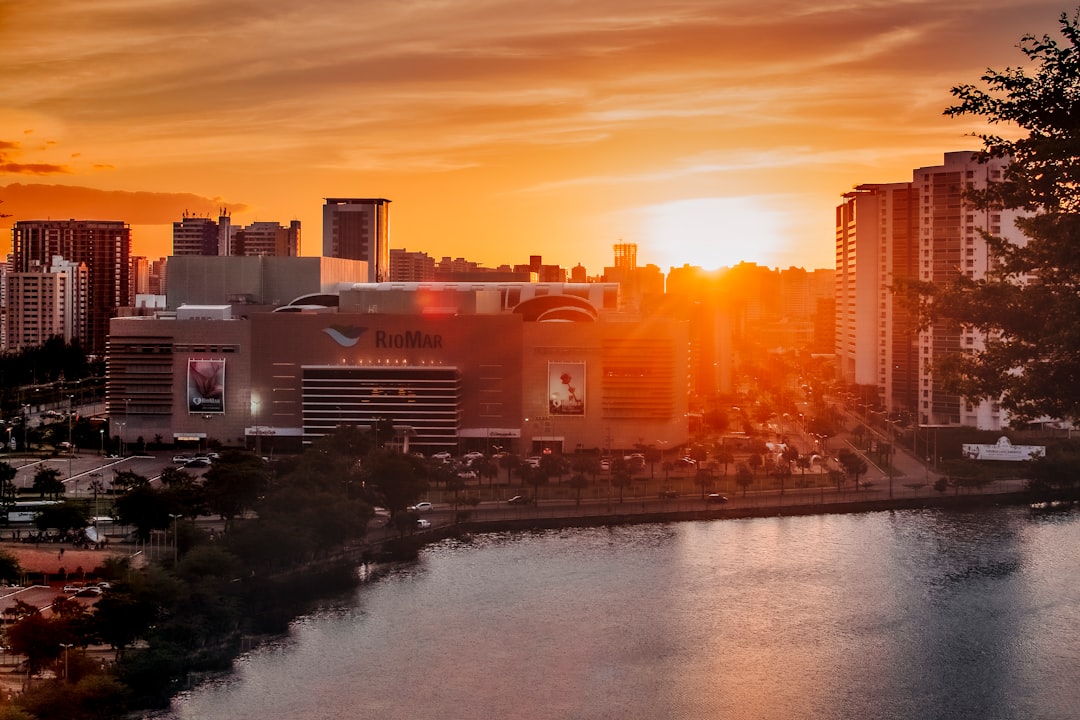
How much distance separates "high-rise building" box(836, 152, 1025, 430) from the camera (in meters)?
18.3

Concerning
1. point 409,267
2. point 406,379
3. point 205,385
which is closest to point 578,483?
point 406,379

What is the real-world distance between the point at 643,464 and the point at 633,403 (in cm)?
106

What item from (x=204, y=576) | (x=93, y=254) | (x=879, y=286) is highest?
(x=93, y=254)

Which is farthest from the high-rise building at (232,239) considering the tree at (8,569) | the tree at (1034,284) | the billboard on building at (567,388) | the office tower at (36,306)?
the tree at (1034,284)

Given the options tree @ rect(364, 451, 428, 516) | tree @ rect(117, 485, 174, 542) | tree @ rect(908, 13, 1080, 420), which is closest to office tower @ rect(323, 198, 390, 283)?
tree @ rect(364, 451, 428, 516)

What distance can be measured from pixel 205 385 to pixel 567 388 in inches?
188

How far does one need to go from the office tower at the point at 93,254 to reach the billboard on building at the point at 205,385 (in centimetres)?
1492

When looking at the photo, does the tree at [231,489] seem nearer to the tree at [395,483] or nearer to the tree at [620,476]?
the tree at [395,483]

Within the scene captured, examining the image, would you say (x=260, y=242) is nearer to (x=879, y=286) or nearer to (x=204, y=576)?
(x=879, y=286)

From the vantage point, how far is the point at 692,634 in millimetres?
8719

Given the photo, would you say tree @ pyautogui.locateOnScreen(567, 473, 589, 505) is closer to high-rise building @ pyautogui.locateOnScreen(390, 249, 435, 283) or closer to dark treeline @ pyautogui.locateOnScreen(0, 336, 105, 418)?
dark treeline @ pyautogui.locateOnScreen(0, 336, 105, 418)

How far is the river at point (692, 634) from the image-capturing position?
288 inches

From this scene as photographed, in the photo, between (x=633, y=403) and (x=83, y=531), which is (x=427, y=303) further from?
(x=83, y=531)

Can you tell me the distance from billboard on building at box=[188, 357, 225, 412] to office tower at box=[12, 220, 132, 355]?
1492cm
